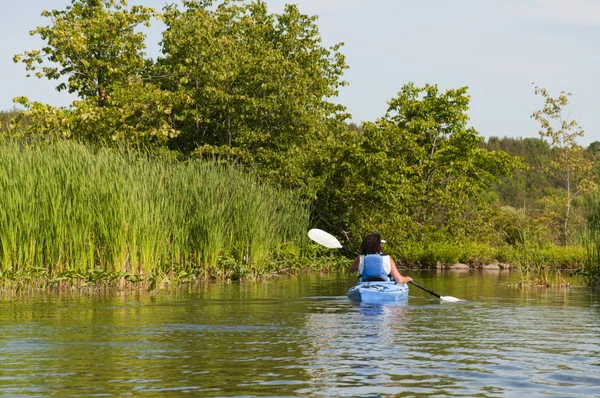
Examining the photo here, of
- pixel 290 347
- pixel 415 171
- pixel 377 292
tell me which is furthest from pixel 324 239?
pixel 415 171

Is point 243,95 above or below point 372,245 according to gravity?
above

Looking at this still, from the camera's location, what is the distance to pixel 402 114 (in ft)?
143

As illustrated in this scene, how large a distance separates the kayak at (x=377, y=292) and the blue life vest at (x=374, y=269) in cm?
30

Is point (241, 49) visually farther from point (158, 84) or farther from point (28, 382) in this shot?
point (28, 382)

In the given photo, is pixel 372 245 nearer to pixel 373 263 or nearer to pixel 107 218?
pixel 373 263

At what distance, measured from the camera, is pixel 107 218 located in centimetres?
1592

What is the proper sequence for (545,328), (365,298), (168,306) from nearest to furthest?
(545,328) < (168,306) < (365,298)

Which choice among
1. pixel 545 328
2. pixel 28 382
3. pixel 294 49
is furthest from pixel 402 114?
pixel 28 382

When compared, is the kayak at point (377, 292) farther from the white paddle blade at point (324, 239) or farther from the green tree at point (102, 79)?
the green tree at point (102, 79)

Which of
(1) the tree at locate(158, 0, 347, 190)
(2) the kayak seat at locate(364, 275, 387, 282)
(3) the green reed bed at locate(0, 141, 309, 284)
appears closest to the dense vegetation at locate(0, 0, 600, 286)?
(1) the tree at locate(158, 0, 347, 190)

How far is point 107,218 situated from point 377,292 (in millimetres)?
4912

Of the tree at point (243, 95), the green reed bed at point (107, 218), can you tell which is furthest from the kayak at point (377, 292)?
the tree at point (243, 95)

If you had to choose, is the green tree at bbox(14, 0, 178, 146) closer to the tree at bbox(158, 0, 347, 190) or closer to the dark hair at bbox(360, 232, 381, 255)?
the tree at bbox(158, 0, 347, 190)

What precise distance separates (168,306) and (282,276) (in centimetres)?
1015
